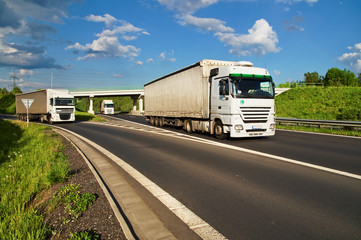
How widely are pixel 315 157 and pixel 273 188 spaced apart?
3.75m

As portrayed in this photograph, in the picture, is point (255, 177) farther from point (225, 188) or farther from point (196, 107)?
point (196, 107)

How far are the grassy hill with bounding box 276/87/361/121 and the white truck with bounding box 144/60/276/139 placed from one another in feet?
83.5

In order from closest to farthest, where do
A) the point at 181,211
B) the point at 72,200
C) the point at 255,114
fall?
1. the point at 181,211
2. the point at 72,200
3. the point at 255,114

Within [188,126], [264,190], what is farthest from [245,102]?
[264,190]

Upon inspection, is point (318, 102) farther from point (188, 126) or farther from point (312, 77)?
point (312, 77)

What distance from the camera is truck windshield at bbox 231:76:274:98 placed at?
37.6ft

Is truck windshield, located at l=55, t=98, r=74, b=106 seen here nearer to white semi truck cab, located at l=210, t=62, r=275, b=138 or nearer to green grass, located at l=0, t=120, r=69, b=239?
green grass, located at l=0, t=120, r=69, b=239

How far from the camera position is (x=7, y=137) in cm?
1808

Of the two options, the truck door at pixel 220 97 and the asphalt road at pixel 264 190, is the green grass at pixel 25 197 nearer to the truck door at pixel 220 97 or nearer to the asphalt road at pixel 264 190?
the asphalt road at pixel 264 190

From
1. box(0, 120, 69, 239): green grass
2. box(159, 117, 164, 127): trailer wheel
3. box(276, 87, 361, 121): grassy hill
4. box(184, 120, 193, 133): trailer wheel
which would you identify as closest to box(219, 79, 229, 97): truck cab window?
box(184, 120, 193, 133): trailer wheel

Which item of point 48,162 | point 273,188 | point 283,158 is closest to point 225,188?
point 273,188

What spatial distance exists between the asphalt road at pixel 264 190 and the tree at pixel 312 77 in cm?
8785

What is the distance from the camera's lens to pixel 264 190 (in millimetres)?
4906

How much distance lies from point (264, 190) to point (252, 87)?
7.55 m
